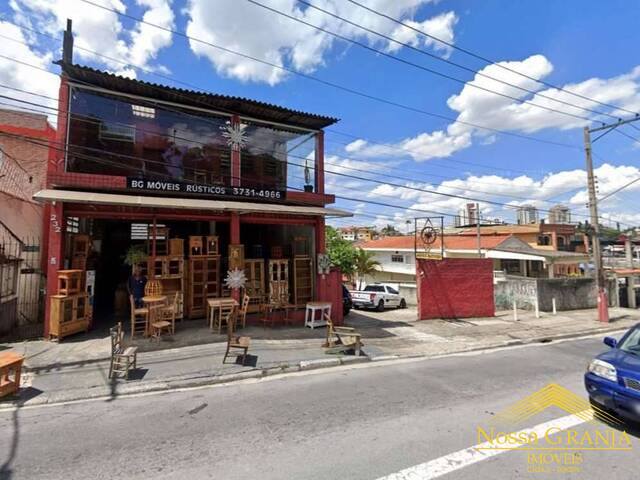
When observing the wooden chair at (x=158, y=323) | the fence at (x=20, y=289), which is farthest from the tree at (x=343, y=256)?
the fence at (x=20, y=289)

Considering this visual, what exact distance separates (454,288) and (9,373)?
1549 centimetres

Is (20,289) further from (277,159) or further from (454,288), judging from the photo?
(454,288)

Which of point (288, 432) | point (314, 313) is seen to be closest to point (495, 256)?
point (314, 313)

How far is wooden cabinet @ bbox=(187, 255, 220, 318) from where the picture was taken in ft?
38.6

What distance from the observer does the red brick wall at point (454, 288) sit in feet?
51.3

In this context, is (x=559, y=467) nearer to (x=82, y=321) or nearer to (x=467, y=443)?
(x=467, y=443)

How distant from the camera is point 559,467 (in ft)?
13.1

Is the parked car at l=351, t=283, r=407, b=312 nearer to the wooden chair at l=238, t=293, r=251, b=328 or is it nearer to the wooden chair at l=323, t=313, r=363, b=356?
the wooden chair at l=238, t=293, r=251, b=328

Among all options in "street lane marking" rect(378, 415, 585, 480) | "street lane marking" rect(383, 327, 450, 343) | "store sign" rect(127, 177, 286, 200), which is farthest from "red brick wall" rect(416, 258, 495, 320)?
"street lane marking" rect(378, 415, 585, 480)

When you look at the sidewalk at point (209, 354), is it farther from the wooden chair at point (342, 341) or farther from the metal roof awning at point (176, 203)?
the metal roof awning at point (176, 203)

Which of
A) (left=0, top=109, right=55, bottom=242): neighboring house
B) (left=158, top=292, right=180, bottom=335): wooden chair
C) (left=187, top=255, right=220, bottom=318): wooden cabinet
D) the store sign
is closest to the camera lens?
(left=158, top=292, right=180, bottom=335): wooden chair

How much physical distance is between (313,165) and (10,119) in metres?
14.2

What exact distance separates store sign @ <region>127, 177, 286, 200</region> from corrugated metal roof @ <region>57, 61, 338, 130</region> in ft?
9.03

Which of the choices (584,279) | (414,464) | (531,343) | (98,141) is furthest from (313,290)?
(584,279)
